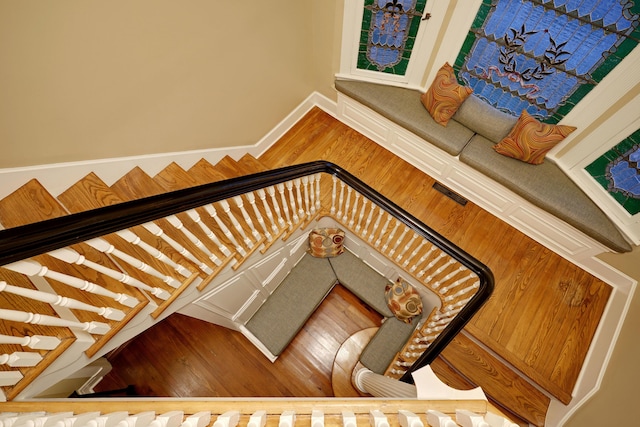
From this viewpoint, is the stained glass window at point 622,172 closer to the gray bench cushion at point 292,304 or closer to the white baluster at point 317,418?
the gray bench cushion at point 292,304

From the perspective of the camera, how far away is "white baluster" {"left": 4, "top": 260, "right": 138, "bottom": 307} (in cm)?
91

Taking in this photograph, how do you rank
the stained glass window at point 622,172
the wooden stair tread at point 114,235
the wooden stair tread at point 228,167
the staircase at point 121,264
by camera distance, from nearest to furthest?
1. the staircase at point 121,264
2. the wooden stair tread at point 114,235
3. the stained glass window at point 622,172
4. the wooden stair tread at point 228,167

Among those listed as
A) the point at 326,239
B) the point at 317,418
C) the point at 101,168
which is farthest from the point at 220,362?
the point at 317,418

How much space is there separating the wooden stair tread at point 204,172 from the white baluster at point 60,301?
4.55 feet

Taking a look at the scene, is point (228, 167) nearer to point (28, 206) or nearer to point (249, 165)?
point (249, 165)

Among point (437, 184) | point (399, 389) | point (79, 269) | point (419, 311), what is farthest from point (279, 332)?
point (437, 184)

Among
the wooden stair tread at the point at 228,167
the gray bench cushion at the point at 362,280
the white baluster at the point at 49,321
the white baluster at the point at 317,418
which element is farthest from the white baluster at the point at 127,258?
the gray bench cushion at the point at 362,280

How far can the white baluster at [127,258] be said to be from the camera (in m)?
1.10

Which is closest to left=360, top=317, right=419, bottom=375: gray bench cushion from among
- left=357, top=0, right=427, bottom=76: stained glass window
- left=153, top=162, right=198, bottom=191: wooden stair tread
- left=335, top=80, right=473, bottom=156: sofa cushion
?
left=335, top=80, right=473, bottom=156: sofa cushion

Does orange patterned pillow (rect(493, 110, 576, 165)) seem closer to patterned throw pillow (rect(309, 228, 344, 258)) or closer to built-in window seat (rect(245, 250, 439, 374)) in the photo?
built-in window seat (rect(245, 250, 439, 374))

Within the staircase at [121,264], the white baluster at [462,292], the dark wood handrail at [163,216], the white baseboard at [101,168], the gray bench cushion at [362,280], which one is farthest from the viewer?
the gray bench cushion at [362,280]

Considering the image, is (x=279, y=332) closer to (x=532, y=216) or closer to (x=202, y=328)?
(x=202, y=328)

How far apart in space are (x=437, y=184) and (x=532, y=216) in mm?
899

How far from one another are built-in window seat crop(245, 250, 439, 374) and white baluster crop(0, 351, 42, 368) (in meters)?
2.07
